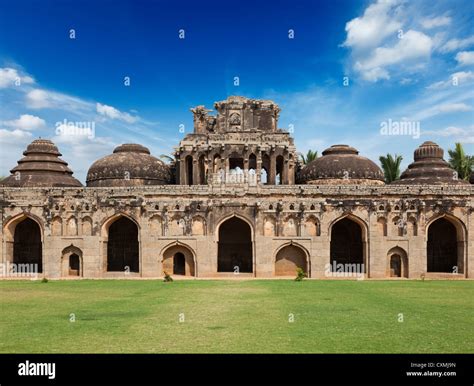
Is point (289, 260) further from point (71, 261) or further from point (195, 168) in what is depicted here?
point (71, 261)

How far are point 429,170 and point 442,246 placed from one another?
6.92 meters

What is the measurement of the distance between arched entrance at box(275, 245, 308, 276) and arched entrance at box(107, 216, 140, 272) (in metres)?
12.7

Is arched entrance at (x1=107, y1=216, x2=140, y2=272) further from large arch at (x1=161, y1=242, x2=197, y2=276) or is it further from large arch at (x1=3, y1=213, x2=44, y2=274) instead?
large arch at (x1=3, y1=213, x2=44, y2=274)

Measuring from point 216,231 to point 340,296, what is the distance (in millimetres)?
15564

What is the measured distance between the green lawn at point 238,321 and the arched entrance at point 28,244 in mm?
17412

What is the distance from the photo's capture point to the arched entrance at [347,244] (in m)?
41.5

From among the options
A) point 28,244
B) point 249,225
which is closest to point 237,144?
point 249,225

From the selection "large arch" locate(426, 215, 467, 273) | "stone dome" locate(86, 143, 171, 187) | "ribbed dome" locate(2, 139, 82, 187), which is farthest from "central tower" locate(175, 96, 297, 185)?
"large arch" locate(426, 215, 467, 273)

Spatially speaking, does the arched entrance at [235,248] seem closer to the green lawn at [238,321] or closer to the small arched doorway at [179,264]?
the small arched doorway at [179,264]

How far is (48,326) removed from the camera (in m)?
15.6

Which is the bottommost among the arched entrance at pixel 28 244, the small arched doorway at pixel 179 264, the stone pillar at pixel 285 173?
the small arched doorway at pixel 179 264

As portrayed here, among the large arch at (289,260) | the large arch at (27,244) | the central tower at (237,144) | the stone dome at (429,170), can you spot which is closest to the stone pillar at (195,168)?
the central tower at (237,144)
